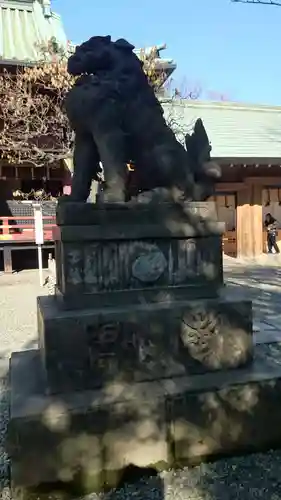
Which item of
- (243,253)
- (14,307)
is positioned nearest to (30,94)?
(14,307)

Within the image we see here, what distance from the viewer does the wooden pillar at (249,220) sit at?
1223 cm

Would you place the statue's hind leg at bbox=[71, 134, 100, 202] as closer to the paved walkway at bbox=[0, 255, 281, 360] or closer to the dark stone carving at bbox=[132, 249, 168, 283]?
the dark stone carving at bbox=[132, 249, 168, 283]

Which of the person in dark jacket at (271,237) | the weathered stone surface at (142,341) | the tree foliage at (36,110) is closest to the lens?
the weathered stone surface at (142,341)

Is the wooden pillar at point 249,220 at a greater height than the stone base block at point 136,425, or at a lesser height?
greater

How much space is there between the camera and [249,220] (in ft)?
40.2

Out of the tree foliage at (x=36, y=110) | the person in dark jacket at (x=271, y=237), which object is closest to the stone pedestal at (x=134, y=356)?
the tree foliage at (x=36, y=110)

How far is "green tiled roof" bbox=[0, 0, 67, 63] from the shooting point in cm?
1299

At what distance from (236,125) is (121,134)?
531 inches

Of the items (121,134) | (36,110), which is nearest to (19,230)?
(36,110)

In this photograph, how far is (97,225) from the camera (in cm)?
224

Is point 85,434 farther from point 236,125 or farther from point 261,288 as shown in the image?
point 236,125

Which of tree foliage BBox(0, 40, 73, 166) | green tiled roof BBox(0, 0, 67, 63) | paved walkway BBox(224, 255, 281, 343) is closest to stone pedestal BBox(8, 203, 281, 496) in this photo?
paved walkway BBox(224, 255, 281, 343)

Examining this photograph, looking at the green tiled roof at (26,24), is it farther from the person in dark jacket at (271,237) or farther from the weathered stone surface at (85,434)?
the weathered stone surface at (85,434)

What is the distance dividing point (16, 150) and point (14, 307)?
4.75 meters
